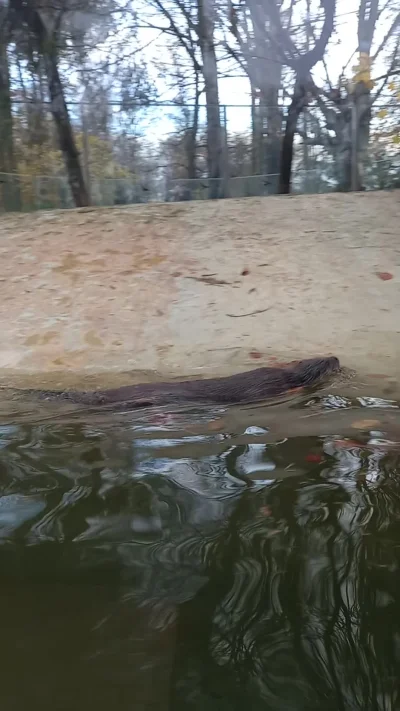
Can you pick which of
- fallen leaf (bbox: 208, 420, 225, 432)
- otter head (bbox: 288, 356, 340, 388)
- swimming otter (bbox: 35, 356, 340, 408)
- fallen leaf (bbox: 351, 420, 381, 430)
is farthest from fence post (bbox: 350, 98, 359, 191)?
fallen leaf (bbox: 208, 420, 225, 432)

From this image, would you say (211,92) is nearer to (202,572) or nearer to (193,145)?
(193,145)

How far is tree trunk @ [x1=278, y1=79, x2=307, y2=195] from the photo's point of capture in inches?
519

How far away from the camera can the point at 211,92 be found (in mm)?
13727

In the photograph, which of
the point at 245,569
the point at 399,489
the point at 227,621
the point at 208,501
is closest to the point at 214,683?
the point at 227,621

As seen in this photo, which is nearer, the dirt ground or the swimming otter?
the swimming otter

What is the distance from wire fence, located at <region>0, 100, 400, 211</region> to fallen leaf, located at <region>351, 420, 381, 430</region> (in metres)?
9.75

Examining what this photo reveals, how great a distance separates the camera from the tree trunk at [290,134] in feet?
43.3

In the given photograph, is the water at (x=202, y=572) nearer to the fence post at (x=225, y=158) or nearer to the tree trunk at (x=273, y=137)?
the fence post at (x=225, y=158)

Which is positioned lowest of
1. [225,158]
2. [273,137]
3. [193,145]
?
[225,158]

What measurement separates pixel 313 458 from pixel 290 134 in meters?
11.4

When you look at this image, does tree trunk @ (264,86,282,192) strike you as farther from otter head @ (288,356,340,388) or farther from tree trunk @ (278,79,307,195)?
otter head @ (288,356,340,388)

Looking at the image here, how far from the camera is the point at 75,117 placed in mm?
13039

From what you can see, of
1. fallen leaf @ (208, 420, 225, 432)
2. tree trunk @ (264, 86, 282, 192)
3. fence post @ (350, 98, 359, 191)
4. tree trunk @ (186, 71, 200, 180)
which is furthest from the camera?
tree trunk @ (264, 86, 282, 192)

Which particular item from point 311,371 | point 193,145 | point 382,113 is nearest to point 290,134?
point 382,113
